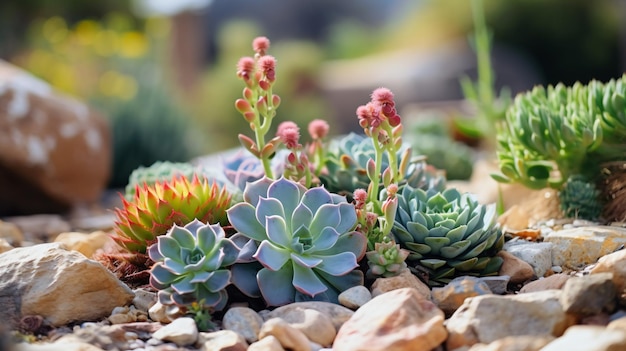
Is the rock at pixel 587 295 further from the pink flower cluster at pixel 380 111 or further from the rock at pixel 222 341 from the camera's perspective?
the rock at pixel 222 341

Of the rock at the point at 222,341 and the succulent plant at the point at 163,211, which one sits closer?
the rock at the point at 222,341

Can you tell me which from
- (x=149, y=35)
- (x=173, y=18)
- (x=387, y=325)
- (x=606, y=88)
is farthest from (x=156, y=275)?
(x=173, y=18)

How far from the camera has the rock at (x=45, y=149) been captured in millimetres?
4789

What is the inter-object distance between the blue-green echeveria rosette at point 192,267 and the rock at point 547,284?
92 cm

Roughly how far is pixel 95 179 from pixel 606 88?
3595mm

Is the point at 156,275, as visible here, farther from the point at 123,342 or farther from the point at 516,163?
the point at 516,163

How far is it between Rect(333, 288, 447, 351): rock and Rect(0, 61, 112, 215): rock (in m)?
3.35

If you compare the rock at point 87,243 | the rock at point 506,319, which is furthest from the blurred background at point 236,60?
the rock at point 506,319

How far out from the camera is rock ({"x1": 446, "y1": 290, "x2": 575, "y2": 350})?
80.4 inches

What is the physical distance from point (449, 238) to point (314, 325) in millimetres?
586

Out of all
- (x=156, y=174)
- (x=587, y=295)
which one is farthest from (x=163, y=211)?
(x=587, y=295)

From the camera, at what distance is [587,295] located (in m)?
2.05

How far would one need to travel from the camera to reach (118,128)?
6.87 meters

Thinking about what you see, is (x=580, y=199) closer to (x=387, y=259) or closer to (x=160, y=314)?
(x=387, y=259)
